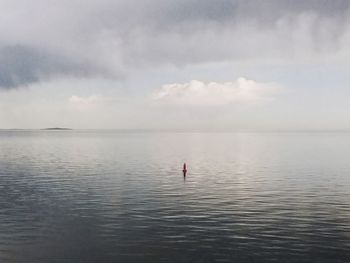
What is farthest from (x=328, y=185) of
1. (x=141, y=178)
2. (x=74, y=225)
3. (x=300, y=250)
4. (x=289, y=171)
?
(x=74, y=225)

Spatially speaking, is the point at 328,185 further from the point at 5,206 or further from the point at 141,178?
the point at 5,206

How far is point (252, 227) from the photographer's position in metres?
43.8

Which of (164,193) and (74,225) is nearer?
(74,225)

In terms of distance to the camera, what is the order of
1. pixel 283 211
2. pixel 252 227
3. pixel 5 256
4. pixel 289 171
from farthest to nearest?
1. pixel 289 171
2. pixel 283 211
3. pixel 252 227
4. pixel 5 256

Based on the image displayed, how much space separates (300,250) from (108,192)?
3931cm

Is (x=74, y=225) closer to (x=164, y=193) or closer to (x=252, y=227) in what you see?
(x=252, y=227)

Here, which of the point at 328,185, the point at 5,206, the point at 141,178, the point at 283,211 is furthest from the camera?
the point at 141,178

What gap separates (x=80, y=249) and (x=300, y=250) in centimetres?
2020

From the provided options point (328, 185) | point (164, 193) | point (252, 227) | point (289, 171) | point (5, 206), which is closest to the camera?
point (252, 227)

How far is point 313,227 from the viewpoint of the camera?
43906mm

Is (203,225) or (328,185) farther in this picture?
(328,185)

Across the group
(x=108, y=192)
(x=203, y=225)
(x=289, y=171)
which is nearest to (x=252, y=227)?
(x=203, y=225)

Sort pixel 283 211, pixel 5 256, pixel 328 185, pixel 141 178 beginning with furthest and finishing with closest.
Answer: pixel 141 178, pixel 328 185, pixel 283 211, pixel 5 256

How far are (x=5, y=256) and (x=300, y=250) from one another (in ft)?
86.6
